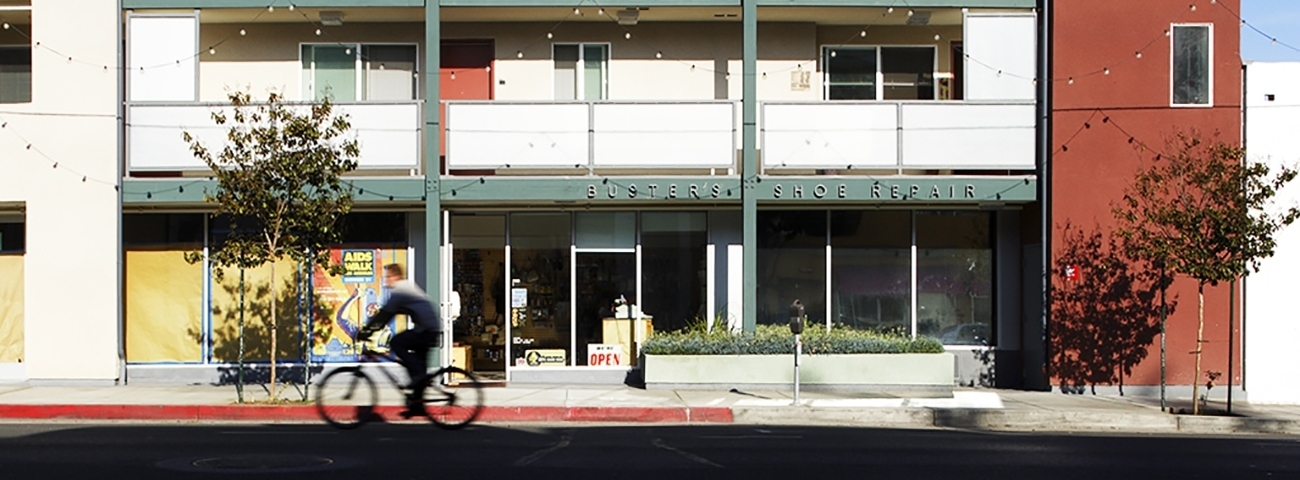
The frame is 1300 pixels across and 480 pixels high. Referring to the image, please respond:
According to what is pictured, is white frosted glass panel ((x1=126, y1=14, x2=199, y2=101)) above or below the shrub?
above

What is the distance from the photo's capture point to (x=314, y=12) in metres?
20.9

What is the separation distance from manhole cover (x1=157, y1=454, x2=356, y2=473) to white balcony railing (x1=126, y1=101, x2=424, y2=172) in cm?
917

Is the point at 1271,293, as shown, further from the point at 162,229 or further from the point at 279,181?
the point at 162,229

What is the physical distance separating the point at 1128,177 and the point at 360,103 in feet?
39.3

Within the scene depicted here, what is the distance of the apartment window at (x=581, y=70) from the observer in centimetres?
2184

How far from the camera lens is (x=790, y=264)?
21844 millimetres

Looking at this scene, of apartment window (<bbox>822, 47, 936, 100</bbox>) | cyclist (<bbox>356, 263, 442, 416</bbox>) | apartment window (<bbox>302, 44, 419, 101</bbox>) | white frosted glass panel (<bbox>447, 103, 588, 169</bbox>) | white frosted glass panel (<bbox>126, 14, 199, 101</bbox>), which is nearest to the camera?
cyclist (<bbox>356, 263, 442, 416</bbox>)

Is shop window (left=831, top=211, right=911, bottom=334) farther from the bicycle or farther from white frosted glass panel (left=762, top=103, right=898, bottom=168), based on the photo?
the bicycle

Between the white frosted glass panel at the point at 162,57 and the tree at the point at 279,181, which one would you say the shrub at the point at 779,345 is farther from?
the white frosted glass panel at the point at 162,57

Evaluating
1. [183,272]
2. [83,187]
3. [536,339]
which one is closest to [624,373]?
[536,339]

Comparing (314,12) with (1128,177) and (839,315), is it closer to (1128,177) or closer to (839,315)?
(839,315)

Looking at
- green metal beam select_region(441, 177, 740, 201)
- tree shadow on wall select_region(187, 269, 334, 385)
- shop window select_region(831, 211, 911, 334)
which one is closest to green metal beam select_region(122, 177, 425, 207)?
green metal beam select_region(441, 177, 740, 201)

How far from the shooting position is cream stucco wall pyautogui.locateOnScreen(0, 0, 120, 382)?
20094mm

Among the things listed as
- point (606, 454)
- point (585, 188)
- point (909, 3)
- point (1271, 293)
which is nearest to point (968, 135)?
point (909, 3)
